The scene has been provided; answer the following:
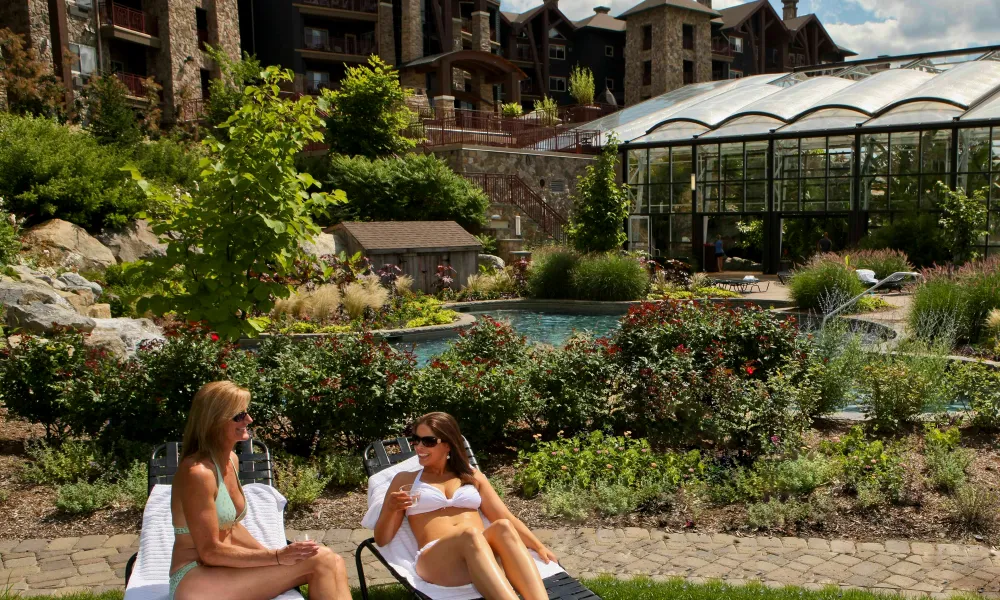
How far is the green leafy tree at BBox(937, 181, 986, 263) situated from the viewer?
763 inches

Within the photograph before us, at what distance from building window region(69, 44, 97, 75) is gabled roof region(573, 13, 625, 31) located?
25257mm

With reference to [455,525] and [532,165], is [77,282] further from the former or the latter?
[532,165]

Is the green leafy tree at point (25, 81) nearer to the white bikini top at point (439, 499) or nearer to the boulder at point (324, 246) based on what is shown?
the boulder at point (324, 246)

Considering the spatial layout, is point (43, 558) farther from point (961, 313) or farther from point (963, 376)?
point (961, 313)

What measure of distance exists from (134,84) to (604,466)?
2649cm

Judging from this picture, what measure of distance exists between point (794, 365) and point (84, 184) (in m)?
13.0

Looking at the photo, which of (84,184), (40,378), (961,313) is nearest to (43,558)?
(40,378)

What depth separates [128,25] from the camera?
2748 cm

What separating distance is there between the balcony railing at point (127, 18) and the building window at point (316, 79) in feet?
22.8

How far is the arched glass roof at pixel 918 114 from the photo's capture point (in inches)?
849

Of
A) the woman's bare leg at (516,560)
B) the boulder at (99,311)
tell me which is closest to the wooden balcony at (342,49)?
the boulder at (99,311)

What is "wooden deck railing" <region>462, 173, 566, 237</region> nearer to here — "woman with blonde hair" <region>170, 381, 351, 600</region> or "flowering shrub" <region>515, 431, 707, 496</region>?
"flowering shrub" <region>515, 431, 707, 496</region>

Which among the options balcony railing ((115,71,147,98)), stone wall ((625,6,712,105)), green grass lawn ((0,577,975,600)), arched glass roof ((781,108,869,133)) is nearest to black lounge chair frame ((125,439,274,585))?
green grass lawn ((0,577,975,600))

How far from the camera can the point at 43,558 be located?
174 inches
